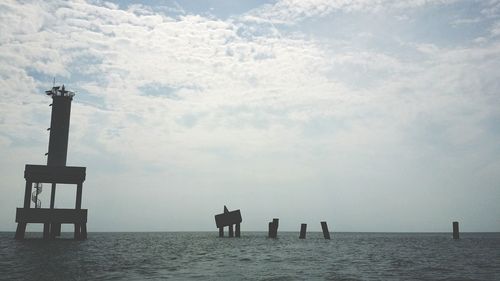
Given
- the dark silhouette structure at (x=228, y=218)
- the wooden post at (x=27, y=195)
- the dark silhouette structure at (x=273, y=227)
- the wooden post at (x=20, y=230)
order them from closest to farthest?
the wooden post at (x=27, y=195)
the wooden post at (x=20, y=230)
the dark silhouette structure at (x=228, y=218)
the dark silhouette structure at (x=273, y=227)

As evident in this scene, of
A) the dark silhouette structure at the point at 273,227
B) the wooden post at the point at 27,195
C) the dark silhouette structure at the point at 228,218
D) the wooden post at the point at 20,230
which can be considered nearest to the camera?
the wooden post at the point at 27,195

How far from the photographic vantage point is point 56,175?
39.5 metres

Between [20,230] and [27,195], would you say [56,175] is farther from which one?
[20,230]

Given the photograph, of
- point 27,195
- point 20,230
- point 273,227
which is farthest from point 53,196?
point 273,227

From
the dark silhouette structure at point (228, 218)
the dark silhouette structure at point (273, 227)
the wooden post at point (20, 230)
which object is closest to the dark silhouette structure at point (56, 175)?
the wooden post at point (20, 230)

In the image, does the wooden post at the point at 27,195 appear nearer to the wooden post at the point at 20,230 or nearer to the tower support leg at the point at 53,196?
the tower support leg at the point at 53,196

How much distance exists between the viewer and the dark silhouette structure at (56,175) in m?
39.2

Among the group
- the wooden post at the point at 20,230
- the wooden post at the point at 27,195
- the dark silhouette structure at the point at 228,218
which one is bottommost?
the wooden post at the point at 20,230

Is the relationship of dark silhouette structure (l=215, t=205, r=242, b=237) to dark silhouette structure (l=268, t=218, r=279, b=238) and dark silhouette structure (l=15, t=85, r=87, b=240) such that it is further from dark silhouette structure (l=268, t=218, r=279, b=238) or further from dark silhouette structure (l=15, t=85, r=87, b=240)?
dark silhouette structure (l=15, t=85, r=87, b=240)

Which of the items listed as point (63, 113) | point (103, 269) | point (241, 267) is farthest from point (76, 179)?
point (241, 267)

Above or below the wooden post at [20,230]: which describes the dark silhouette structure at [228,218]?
above

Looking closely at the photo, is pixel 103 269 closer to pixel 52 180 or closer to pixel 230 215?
pixel 52 180

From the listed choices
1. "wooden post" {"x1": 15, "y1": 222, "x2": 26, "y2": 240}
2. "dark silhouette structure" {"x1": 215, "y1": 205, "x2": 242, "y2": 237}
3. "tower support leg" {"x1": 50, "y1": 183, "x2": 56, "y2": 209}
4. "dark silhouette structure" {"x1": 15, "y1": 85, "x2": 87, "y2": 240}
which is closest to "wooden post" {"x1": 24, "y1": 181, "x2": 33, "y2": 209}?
"dark silhouette structure" {"x1": 15, "y1": 85, "x2": 87, "y2": 240}

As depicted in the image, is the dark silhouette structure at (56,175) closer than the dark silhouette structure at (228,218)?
Yes
